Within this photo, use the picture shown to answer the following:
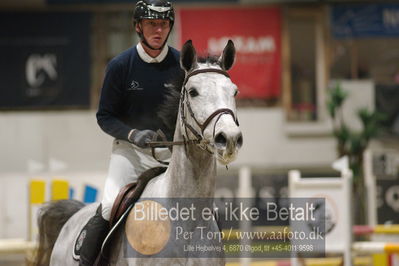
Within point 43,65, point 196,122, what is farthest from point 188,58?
point 43,65

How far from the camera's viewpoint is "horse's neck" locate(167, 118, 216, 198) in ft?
11.6

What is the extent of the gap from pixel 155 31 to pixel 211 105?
0.76m

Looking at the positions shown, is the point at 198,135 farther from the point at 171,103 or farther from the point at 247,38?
the point at 247,38

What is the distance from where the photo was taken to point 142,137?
3719mm

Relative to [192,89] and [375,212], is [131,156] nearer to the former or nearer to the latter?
[192,89]

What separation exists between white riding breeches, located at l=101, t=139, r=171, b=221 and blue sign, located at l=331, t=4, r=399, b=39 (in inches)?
476

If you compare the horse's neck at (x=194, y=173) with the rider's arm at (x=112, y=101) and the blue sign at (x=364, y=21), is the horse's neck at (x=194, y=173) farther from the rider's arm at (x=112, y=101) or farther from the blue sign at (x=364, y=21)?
the blue sign at (x=364, y=21)

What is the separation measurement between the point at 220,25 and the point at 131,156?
11.8m

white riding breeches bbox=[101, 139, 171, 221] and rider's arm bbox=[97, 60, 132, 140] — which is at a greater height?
rider's arm bbox=[97, 60, 132, 140]

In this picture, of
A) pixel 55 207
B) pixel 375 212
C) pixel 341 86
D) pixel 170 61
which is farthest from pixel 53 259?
pixel 341 86

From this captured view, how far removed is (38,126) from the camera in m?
14.9

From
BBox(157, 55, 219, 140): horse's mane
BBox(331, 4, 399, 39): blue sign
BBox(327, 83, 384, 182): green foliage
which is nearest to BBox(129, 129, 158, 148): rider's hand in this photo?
Answer: BBox(157, 55, 219, 140): horse's mane

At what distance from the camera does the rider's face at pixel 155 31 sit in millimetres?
3881

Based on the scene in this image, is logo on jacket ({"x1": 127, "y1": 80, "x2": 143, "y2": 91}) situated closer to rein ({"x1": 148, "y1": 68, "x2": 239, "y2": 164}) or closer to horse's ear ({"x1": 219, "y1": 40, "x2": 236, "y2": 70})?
rein ({"x1": 148, "y1": 68, "x2": 239, "y2": 164})
